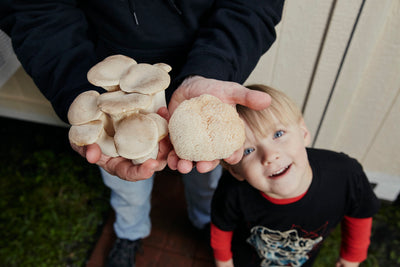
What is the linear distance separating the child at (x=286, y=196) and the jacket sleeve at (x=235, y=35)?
18 centimetres

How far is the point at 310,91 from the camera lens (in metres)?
2.00

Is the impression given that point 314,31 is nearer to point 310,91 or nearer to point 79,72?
point 310,91

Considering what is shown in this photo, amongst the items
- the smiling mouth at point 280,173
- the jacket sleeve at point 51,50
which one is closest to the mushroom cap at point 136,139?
the jacket sleeve at point 51,50

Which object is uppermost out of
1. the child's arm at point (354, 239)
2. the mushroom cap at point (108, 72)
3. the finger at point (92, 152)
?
the mushroom cap at point (108, 72)

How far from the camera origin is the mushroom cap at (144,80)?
1.05m

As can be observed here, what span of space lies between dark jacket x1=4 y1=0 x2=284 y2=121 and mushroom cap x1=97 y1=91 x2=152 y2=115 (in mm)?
282

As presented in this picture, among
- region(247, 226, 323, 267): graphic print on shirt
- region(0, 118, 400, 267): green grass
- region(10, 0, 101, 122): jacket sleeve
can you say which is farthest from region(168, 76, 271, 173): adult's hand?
region(0, 118, 400, 267): green grass

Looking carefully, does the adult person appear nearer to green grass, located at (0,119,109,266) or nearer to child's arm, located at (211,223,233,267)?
child's arm, located at (211,223,233,267)

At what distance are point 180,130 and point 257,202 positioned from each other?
691mm

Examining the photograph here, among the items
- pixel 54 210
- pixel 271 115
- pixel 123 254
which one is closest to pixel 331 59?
pixel 271 115

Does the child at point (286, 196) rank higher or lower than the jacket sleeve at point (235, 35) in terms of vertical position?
lower

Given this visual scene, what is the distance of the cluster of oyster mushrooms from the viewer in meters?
1.03

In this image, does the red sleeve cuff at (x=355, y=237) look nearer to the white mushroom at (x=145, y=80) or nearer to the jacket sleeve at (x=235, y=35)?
the jacket sleeve at (x=235, y=35)

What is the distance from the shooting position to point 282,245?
5.27 feet
